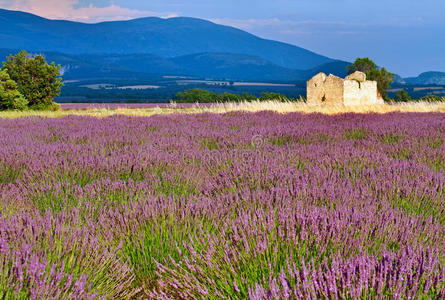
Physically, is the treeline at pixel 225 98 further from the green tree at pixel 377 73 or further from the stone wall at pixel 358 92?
the stone wall at pixel 358 92

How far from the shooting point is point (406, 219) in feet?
5.88

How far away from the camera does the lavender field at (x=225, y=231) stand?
1.25 metres

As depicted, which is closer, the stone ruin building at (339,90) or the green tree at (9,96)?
the green tree at (9,96)

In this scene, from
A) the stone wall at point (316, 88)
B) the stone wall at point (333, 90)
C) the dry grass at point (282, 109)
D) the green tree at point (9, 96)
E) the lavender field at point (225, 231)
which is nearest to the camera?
the lavender field at point (225, 231)

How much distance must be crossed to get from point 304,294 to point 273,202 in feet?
3.46

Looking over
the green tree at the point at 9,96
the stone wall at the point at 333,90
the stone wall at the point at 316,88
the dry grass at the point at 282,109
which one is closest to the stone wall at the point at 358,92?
the stone wall at the point at 333,90

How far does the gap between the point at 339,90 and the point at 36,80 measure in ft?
51.1

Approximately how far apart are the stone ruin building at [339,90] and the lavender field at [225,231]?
18.0m

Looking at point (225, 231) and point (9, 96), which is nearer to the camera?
point (225, 231)

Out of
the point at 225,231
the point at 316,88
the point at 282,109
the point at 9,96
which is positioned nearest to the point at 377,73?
the point at 316,88

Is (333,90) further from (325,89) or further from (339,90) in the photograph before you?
(325,89)

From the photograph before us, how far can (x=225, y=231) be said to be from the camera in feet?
5.87

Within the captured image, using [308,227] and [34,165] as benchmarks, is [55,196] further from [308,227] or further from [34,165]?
[308,227]

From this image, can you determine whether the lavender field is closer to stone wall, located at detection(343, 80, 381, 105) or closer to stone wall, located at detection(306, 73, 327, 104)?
stone wall, located at detection(343, 80, 381, 105)
